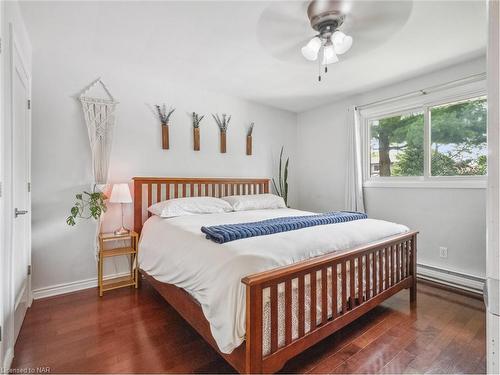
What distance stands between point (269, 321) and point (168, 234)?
1174 millimetres

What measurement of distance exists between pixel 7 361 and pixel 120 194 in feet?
4.89

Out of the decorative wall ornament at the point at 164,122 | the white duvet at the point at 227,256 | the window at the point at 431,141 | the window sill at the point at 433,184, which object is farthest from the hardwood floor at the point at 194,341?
the decorative wall ornament at the point at 164,122

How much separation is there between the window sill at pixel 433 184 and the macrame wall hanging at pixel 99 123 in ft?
10.8

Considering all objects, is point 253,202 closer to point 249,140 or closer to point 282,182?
point 249,140

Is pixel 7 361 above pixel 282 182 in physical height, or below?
below

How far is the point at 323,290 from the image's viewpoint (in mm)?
1599

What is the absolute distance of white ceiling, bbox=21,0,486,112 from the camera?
192 cm

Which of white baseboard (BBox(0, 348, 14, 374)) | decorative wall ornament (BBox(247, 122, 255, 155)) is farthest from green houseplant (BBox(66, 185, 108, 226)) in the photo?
decorative wall ornament (BBox(247, 122, 255, 155))

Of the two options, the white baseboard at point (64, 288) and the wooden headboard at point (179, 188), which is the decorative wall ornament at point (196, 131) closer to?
the wooden headboard at point (179, 188)

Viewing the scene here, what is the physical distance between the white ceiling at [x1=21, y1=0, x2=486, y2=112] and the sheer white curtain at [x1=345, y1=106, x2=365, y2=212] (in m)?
0.60

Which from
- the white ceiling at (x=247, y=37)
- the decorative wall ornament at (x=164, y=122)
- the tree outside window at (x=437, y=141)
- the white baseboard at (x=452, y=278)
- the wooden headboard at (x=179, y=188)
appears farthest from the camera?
the decorative wall ornament at (x=164, y=122)

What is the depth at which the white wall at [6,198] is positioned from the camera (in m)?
1.43

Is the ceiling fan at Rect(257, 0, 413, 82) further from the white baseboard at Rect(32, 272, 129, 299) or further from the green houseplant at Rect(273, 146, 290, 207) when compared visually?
the white baseboard at Rect(32, 272, 129, 299)

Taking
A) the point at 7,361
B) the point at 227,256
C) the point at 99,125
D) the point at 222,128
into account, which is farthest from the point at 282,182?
the point at 7,361
